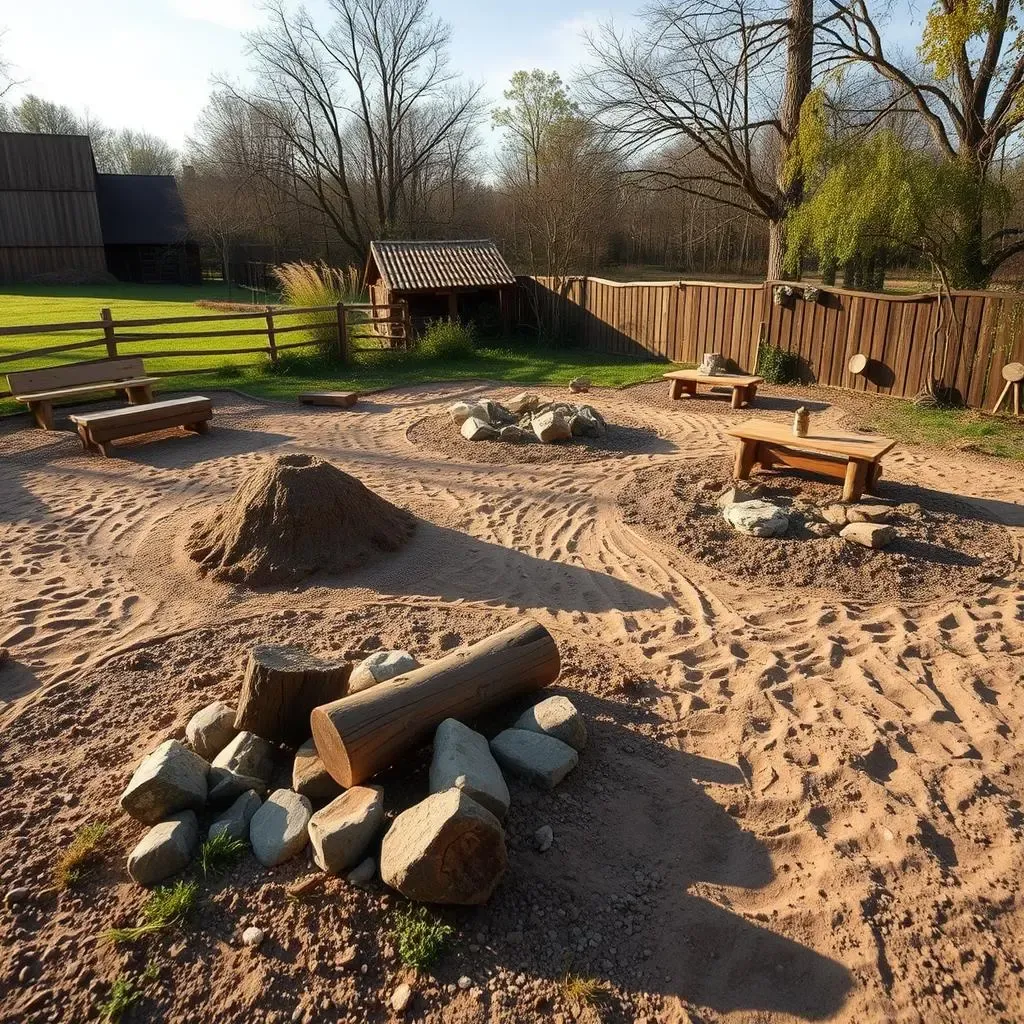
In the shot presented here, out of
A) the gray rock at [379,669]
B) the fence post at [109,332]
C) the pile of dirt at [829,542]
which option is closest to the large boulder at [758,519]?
the pile of dirt at [829,542]

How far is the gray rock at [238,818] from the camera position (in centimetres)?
299

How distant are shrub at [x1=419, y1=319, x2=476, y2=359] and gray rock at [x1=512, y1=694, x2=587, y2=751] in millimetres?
12984

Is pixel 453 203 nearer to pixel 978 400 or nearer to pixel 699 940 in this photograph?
pixel 978 400

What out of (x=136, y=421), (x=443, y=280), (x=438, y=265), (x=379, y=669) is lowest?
(x=379, y=669)

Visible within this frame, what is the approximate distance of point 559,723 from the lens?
11.8ft

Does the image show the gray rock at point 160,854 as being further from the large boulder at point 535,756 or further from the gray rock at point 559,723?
the gray rock at point 559,723

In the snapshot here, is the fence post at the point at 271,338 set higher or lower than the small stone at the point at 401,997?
higher

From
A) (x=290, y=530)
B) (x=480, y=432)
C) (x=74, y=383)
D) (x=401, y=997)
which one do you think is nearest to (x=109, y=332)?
(x=74, y=383)

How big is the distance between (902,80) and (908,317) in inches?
245

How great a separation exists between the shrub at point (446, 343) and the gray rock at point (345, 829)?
537 inches

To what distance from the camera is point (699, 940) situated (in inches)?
104

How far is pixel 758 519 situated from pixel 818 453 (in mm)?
1269

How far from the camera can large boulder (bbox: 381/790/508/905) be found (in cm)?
260

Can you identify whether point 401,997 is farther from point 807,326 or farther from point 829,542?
point 807,326
